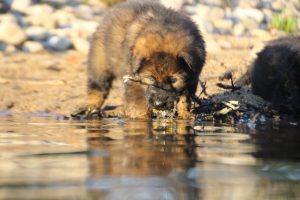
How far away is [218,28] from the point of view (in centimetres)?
1315

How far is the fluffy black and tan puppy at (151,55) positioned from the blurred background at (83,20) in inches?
140

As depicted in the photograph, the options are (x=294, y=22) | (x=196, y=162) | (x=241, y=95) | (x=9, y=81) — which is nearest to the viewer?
(x=196, y=162)

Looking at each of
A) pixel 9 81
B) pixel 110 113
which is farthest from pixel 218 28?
pixel 110 113

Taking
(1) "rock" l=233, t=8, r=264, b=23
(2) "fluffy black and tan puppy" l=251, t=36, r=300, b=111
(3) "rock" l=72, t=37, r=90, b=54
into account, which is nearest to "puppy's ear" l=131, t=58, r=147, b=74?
(2) "fluffy black and tan puppy" l=251, t=36, r=300, b=111

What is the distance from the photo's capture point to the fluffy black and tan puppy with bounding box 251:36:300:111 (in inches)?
300

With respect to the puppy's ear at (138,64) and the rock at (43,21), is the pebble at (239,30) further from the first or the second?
the puppy's ear at (138,64)

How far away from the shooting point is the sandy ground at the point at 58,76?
8789mm

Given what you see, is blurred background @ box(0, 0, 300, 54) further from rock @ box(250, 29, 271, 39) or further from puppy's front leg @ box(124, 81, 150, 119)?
puppy's front leg @ box(124, 81, 150, 119)

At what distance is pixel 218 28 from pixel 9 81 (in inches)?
180

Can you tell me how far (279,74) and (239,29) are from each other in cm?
543

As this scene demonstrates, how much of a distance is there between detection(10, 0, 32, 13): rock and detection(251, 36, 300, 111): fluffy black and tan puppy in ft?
18.0

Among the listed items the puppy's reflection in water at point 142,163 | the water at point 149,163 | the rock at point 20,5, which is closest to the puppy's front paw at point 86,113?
the water at point 149,163

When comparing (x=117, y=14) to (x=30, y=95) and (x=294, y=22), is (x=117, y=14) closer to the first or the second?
(x=30, y=95)

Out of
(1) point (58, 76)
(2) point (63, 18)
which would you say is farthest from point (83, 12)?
(1) point (58, 76)
